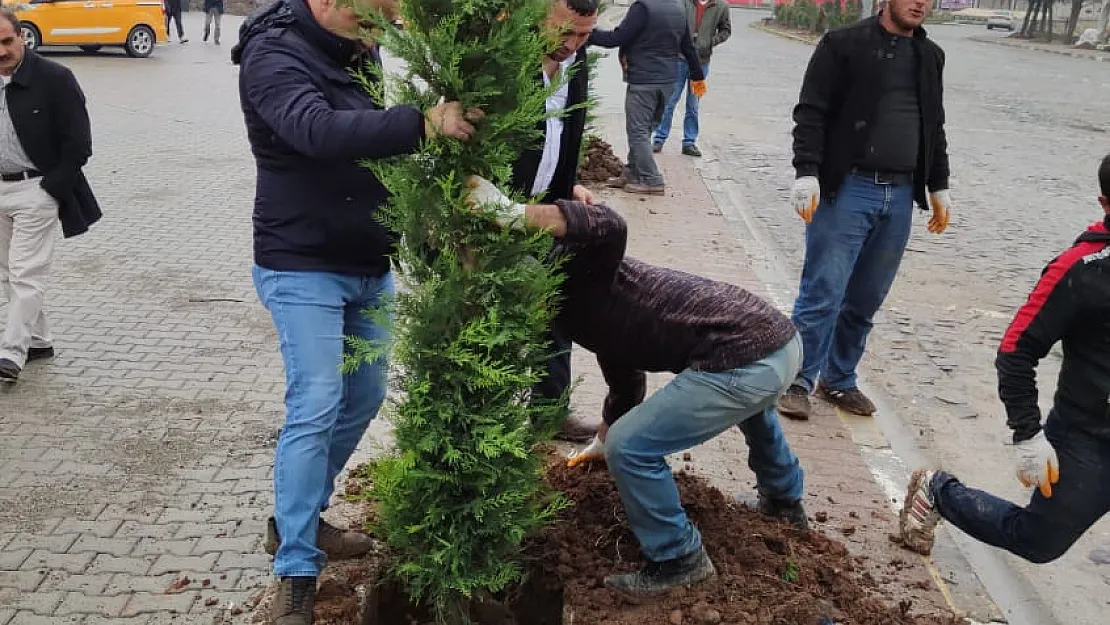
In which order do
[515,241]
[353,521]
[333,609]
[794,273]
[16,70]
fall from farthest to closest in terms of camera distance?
[794,273], [16,70], [353,521], [333,609], [515,241]

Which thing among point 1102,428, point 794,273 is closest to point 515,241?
point 1102,428

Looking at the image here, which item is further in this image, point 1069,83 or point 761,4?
point 761,4

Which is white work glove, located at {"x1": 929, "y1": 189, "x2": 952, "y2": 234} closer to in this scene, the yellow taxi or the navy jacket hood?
the navy jacket hood

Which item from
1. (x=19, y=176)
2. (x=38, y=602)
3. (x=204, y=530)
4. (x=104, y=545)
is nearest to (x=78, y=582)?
(x=38, y=602)

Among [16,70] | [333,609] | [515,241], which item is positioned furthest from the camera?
[16,70]

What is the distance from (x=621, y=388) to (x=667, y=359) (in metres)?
0.63

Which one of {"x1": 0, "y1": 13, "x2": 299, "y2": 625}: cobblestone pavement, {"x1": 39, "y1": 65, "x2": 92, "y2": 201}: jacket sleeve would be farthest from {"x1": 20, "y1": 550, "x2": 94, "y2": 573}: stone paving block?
{"x1": 39, "y1": 65, "x2": 92, "y2": 201}: jacket sleeve

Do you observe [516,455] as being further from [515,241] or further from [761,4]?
[761,4]

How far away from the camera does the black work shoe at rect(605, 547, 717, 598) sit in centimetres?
329

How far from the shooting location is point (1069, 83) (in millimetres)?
25812

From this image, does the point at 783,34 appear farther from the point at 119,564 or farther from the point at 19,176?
the point at 119,564

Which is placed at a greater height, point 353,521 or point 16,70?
point 16,70

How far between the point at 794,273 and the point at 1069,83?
71.0 ft

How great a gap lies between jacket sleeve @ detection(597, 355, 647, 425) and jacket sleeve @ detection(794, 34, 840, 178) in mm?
1889
